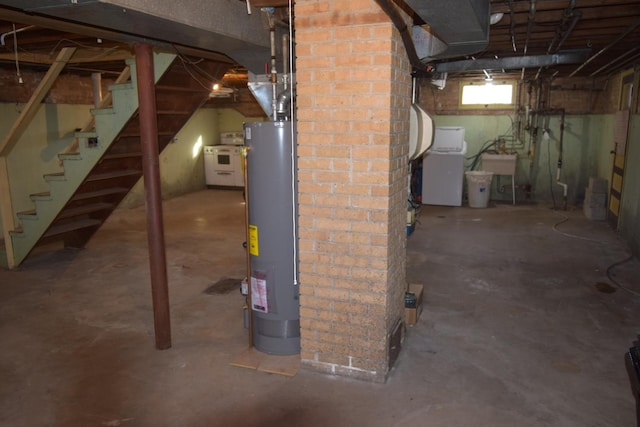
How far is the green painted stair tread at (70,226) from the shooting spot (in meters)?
5.35

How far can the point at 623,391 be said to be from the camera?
2824mm

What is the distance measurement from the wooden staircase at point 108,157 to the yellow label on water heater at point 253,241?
69.3 inches

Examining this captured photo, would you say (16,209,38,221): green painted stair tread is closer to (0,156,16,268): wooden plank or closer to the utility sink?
(0,156,16,268): wooden plank

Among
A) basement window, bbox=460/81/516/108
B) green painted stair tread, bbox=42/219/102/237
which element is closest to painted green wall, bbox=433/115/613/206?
basement window, bbox=460/81/516/108

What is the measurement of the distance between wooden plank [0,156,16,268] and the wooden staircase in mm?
50

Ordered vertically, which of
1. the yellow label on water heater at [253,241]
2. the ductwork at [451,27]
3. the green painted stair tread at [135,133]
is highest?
the ductwork at [451,27]

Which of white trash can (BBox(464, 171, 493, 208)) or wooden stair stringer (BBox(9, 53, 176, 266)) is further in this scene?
white trash can (BBox(464, 171, 493, 208))

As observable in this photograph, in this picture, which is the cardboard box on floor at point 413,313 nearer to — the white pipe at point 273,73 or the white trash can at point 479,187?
the white pipe at point 273,73

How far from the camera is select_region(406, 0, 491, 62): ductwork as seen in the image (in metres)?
2.06

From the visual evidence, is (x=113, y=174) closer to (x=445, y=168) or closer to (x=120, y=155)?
(x=120, y=155)

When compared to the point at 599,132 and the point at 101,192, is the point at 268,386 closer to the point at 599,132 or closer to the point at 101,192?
the point at 101,192

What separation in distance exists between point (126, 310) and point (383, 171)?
2724 millimetres

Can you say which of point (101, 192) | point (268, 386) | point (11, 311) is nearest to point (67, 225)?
point (101, 192)

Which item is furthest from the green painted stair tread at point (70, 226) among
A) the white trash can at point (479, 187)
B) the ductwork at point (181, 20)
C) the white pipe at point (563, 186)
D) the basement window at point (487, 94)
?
the white pipe at point (563, 186)
